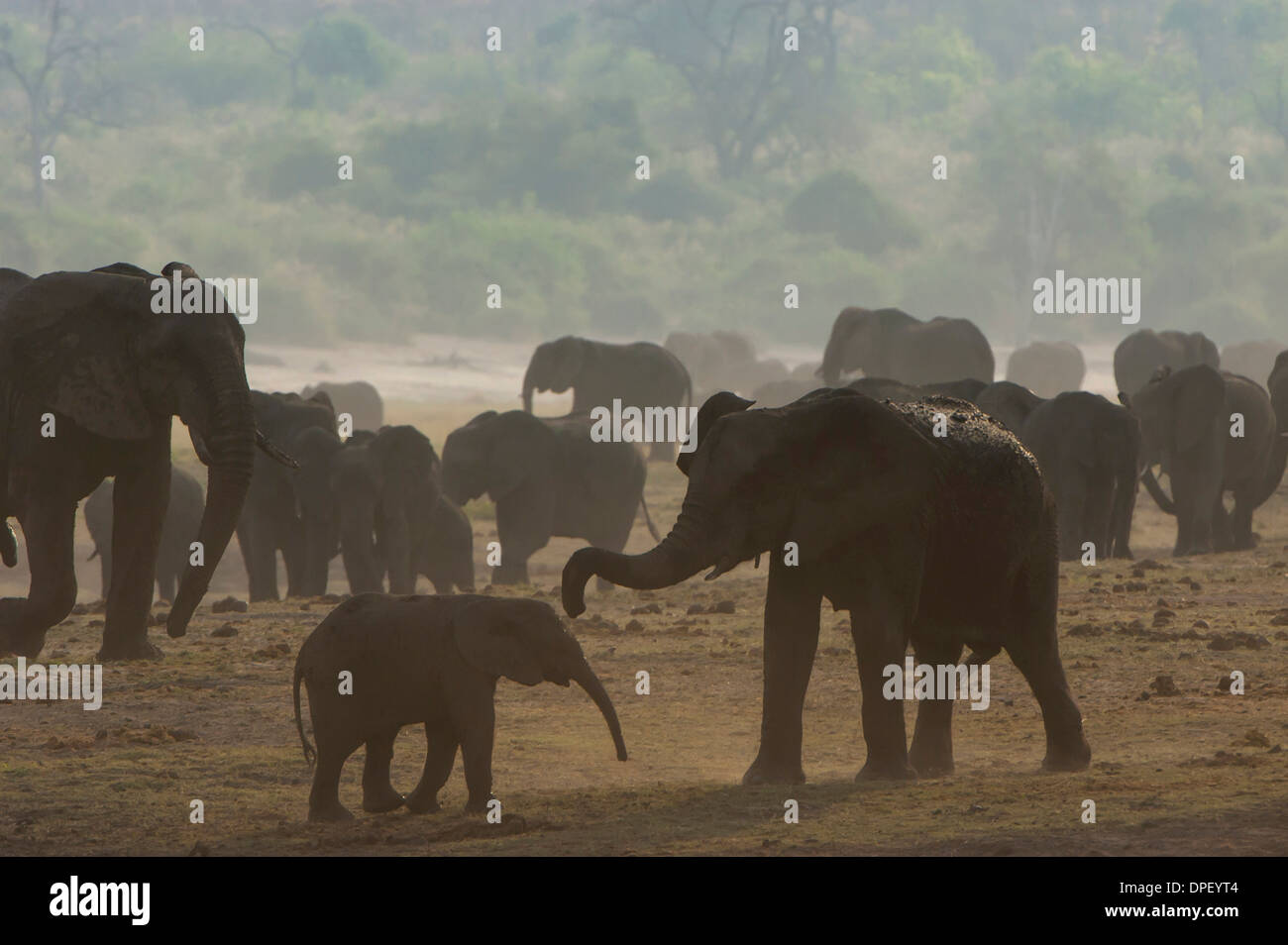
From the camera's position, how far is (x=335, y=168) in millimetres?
94188

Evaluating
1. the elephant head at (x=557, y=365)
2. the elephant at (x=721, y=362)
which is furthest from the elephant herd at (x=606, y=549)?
the elephant at (x=721, y=362)

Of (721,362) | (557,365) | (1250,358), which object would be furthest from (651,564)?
(1250,358)

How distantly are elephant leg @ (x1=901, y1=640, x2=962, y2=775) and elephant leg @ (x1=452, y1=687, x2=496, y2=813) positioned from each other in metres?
2.30

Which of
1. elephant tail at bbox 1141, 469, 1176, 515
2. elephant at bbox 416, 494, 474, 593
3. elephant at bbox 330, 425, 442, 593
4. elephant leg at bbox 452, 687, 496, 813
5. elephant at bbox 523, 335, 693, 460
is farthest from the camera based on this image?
elephant at bbox 523, 335, 693, 460

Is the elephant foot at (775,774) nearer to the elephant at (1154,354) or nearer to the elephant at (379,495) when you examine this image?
the elephant at (379,495)

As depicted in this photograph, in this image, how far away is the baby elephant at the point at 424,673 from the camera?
353 inches

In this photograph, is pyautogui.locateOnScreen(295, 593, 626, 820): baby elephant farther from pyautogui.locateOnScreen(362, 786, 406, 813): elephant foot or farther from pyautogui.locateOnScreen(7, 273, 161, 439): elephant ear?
pyautogui.locateOnScreen(7, 273, 161, 439): elephant ear

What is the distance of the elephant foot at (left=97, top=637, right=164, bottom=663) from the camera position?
13453mm

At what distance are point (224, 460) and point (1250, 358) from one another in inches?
2163

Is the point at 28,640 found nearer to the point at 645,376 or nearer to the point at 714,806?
the point at 714,806
